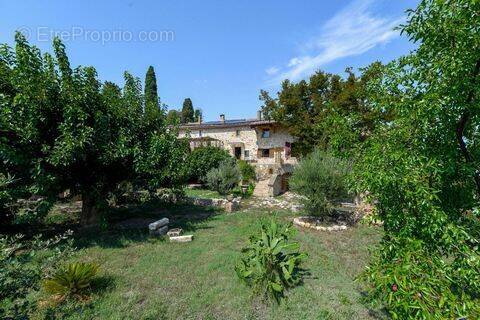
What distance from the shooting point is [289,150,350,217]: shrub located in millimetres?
10586

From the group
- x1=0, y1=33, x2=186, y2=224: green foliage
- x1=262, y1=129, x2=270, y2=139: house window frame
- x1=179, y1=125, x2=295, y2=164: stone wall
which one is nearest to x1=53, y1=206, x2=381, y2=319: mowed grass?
x1=0, y1=33, x2=186, y2=224: green foliage

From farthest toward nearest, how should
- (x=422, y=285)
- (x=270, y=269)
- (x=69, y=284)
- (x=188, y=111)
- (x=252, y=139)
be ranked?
(x=188, y=111) → (x=252, y=139) → (x=270, y=269) → (x=69, y=284) → (x=422, y=285)

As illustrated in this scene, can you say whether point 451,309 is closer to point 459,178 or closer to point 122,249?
point 459,178

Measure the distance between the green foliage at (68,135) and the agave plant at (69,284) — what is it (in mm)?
2923

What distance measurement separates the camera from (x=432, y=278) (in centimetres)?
215

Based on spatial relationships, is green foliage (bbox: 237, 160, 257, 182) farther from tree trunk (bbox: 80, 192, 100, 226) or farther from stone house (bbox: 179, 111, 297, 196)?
tree trunk (bbox: 80, 192, 100, 226)

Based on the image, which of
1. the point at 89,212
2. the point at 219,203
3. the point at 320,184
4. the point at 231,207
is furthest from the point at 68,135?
the point at 219,203

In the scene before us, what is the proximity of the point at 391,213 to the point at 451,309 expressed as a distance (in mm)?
1108

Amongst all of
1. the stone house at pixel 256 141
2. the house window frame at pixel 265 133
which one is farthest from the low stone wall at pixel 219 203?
the house window frame at pixel 265 133

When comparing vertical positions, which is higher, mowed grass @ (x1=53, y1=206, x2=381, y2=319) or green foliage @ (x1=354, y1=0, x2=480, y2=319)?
green foliage @ (x1=354, y1=0, x2=480, y2=319)

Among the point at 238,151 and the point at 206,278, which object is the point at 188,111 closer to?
the point at 238,151

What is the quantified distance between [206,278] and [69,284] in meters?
2.71

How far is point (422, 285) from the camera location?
82.3 inches

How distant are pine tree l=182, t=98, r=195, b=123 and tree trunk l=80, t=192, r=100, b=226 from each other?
4341 cm
